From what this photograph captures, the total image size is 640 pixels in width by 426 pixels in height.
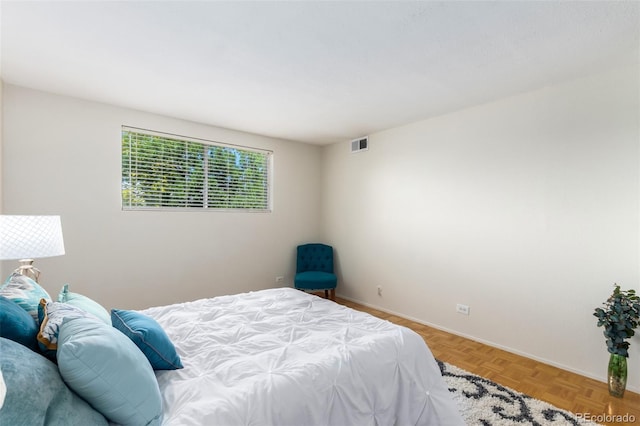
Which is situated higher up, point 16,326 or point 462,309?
point 16,326

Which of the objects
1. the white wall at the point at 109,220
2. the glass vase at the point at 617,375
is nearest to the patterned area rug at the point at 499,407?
the glass vase at the point at 617,375

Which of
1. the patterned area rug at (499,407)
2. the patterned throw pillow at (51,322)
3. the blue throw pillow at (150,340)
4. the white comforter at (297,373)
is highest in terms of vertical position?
the patterned throw pillow at (51,322)

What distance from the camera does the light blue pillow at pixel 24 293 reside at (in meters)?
1.36

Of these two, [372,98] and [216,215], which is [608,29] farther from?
[216,215]

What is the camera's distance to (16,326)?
1143 millimetres

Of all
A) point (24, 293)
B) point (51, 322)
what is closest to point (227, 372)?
point (51, 322)

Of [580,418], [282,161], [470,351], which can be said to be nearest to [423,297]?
[470,351]

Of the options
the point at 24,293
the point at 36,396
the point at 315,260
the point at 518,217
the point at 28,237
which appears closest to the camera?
the point at 36,396

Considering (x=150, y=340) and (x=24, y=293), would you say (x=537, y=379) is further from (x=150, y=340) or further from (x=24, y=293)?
(x=24, y=293)

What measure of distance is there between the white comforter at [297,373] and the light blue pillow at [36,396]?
339 mm

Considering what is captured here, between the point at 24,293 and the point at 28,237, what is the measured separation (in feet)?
1.88

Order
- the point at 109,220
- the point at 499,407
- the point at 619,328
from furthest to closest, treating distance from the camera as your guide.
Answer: the point at 109,220
the point at 619,328
the point at 499,407

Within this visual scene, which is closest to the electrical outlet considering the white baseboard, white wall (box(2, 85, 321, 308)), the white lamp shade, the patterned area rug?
the white baseboard

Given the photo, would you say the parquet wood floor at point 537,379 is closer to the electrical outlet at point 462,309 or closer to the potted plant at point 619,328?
the potted plant at point 619,328
